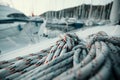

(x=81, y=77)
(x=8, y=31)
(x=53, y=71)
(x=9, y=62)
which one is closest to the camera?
(x=81, y=77)

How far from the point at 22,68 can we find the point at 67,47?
0.83 m

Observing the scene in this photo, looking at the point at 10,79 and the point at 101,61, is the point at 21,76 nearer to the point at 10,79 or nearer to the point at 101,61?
the point at 10,79

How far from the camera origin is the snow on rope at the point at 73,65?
1.49 meters

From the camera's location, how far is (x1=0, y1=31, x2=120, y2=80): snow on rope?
4.87ft

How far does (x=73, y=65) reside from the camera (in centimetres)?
203

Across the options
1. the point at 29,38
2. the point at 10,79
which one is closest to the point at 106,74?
the point at 10,79

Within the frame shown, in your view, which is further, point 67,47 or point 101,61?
point 67,47

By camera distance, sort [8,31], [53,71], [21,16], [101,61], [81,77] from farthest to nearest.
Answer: [21,16], [8,31], [53,71], [101,61], [81,77]

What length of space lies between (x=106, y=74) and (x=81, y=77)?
250 mm

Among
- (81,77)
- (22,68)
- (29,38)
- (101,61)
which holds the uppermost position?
(101,61)

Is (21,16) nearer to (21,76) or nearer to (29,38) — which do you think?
(29,38)

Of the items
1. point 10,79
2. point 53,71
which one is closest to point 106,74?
point 53,71

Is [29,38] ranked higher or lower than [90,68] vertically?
lower

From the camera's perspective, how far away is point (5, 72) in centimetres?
197
